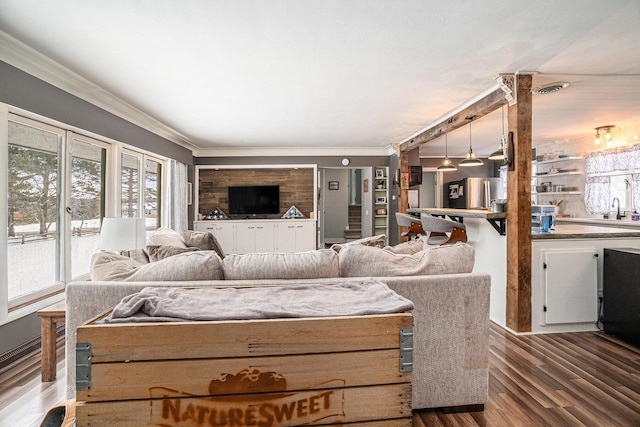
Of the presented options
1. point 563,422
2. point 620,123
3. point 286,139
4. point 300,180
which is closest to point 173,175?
point 286,139

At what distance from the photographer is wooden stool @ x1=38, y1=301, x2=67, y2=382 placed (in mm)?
2123

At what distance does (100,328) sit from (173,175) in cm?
587

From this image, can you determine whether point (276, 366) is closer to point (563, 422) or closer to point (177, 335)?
point (177, 335)

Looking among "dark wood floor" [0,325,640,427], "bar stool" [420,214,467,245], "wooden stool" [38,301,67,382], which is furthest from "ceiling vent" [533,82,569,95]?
"wooden stool" [38,301,67,382]

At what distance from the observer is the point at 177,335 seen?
1.19 metres

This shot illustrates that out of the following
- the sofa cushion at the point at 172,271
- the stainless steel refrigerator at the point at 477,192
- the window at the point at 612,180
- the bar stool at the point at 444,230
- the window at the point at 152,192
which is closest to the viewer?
the sofa cushion at the point at 172,271

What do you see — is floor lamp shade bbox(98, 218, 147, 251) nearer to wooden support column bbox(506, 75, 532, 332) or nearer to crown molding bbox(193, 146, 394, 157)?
wooden support column bbox(506, 75, 532, 332)

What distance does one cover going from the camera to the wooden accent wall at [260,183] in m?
7.98

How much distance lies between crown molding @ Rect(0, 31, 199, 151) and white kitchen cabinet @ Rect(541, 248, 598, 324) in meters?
4.72

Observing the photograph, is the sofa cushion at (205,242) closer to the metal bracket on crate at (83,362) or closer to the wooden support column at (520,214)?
the metal bracket on crate at (83,362)

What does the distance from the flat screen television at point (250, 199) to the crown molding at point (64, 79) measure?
2.82 metres

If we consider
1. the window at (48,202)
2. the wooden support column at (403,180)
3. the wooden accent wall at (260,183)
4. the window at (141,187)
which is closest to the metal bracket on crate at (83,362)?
the window at (48,202)

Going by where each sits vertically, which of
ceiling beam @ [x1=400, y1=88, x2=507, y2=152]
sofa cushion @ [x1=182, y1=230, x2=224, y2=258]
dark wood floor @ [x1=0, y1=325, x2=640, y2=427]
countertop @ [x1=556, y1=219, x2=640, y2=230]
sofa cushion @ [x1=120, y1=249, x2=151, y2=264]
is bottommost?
dark wood floor @ [x1=0, y1=325, x2=640, y2=427]

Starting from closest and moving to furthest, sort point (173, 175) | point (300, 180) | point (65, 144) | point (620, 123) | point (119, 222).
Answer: point (119, 222) < point (65, 144) < point (620, 123) < point (173, 175) < point (300, 180)
